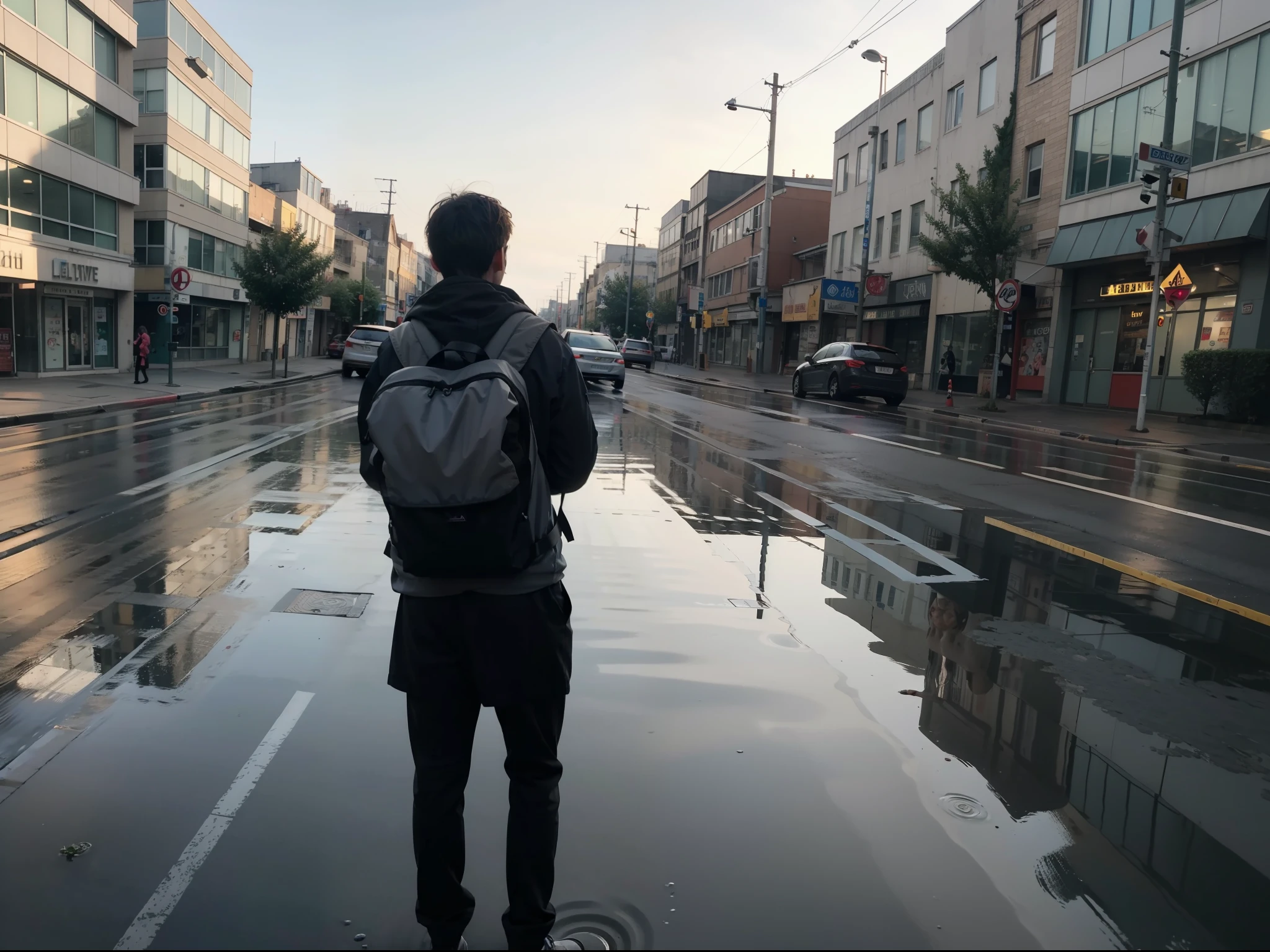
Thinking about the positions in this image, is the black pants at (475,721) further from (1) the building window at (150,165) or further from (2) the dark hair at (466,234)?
(1) the building window at (150,165)

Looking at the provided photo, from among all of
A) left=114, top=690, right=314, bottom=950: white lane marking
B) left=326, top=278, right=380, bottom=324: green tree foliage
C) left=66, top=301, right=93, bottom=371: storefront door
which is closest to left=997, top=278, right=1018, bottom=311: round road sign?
left=114, top=690, right=314, bottom=950: white lane marking

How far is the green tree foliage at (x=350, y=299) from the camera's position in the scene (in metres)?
74.1

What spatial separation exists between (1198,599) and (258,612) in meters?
5.75

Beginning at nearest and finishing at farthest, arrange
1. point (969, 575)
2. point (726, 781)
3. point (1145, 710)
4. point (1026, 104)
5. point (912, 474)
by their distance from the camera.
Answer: point (726, 781) → point (1145, 710) → point (969, 575) → point (912, 474) → point (1026, 104)

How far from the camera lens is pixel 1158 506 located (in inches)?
400

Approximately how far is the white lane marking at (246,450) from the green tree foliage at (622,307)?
78459 millimetres

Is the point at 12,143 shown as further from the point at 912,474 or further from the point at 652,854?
the point at 652,854

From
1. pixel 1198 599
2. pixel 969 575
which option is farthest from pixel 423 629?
pixel 1198 599

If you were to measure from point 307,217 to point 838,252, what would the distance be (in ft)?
140

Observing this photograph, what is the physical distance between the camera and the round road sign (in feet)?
77.0

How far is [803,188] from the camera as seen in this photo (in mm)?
57281

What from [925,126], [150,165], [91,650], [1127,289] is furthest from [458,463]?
[150,165]

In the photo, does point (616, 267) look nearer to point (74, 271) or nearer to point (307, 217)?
point (307, 217)

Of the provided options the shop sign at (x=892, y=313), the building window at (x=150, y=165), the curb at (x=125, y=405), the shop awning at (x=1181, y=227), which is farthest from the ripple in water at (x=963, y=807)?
the building window at (x=150, y=165)
